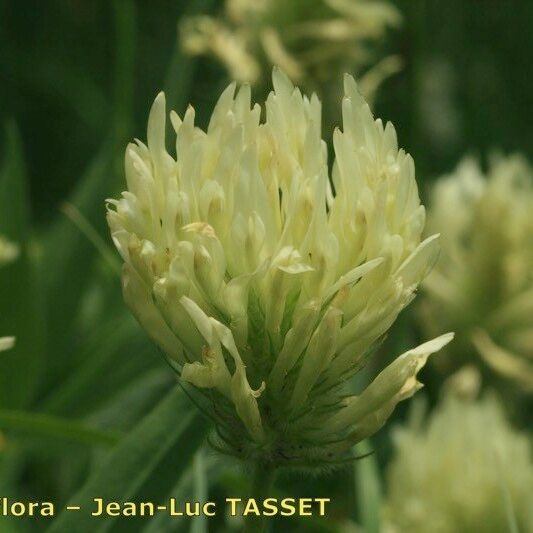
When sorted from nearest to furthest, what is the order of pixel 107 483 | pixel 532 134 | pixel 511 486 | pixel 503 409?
pixel 107 483 < pixel 511 486 < pixel 503 409 < pixel 532 134

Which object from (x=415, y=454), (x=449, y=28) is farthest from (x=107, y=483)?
(x=449, y=28)

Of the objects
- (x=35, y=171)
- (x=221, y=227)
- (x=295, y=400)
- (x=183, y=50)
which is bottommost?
(x=295, y=400)

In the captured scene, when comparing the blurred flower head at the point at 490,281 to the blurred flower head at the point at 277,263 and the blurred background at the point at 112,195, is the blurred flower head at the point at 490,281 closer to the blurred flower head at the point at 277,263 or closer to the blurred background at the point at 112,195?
the blurred background at the point at 112,195

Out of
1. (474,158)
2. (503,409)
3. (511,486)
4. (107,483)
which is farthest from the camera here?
(474,158)

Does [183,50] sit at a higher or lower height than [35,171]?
lower

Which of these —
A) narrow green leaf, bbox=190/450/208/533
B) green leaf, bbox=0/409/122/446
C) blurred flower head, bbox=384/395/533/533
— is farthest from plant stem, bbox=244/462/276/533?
blurred flower head, bbox=384/395/533/533

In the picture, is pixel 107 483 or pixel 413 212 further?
pixel 107 483

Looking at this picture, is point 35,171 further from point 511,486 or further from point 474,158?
point 511,486

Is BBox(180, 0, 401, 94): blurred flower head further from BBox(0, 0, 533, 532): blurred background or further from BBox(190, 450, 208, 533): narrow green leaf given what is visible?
BBox(190, 450, 208, 533): narrow green leaf
